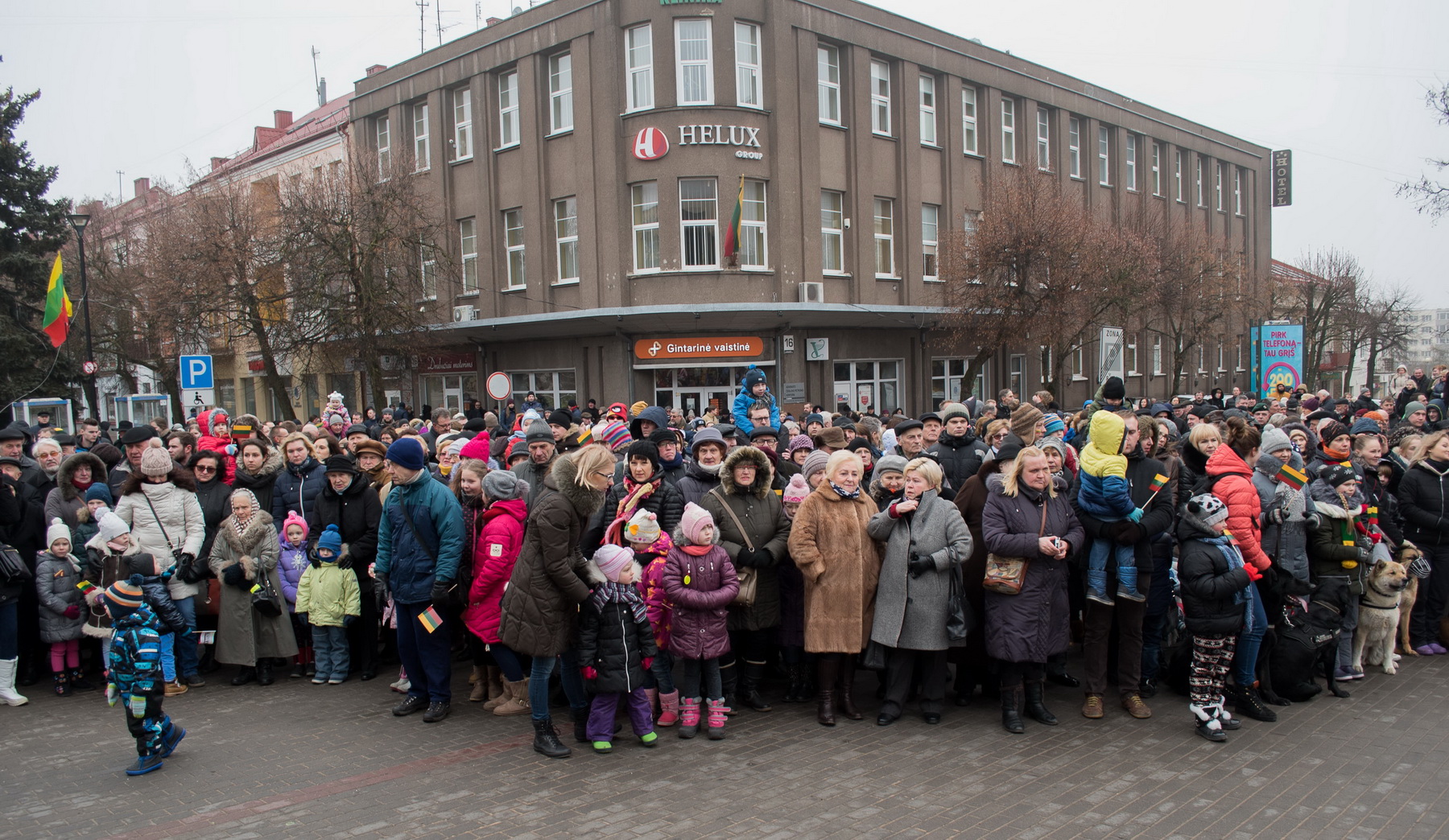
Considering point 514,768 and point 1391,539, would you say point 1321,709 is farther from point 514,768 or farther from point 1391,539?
point 514,768

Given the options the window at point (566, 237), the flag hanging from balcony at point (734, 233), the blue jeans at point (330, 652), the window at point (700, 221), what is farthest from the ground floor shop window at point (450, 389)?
the blue jeans at point (330, 652)

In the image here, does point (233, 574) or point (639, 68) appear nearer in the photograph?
point (233, 574)

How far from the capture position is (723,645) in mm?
5949

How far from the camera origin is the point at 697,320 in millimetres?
22578

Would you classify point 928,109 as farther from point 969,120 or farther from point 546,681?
point 546,681

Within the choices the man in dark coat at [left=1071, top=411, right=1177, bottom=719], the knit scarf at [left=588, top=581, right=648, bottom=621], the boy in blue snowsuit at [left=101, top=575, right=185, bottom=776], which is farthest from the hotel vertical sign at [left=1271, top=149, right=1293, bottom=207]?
the boy in blue snowsuit at [left=101, top=575, right=185, bottom=776]

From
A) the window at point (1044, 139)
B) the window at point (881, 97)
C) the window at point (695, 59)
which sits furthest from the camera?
the window at point (1044, 139)

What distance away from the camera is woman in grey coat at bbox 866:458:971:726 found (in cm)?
596

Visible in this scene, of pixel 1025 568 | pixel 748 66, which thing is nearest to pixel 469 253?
pixel 748 66

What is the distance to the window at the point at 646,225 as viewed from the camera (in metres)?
23.0

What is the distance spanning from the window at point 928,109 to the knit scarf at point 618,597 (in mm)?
24183

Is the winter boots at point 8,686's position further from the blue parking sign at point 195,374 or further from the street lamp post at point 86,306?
the street lamp post at point 86,306

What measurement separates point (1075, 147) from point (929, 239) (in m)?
10.3

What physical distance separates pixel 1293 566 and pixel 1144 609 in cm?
127
